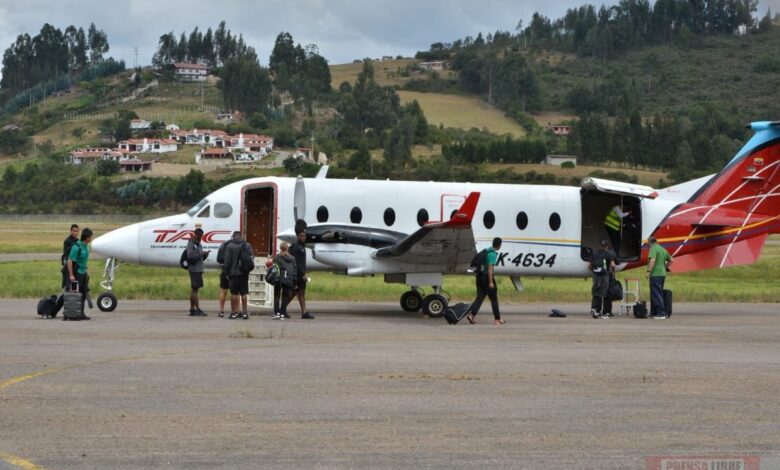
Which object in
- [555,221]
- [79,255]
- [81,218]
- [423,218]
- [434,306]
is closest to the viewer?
[79,255]

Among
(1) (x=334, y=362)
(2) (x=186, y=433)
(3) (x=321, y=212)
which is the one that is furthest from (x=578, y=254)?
(2) (x=186, y=433)

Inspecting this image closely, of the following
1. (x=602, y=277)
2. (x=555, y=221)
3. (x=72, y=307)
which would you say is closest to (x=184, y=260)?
(x=72, y=307)

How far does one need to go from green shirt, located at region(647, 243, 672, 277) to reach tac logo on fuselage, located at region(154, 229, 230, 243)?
1012cm

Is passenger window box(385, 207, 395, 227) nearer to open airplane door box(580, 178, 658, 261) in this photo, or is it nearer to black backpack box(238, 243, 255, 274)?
black backpack box(238, 243, 255, 274)

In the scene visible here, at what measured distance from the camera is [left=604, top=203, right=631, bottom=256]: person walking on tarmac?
89.8 feet

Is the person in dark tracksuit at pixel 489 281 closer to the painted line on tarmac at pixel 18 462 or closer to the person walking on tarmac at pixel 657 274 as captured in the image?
the person walking on tarmac at pixel 657 274

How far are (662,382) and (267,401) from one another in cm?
539

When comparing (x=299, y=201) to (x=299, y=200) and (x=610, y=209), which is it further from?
(x=610, y=209)

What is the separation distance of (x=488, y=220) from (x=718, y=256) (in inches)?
243

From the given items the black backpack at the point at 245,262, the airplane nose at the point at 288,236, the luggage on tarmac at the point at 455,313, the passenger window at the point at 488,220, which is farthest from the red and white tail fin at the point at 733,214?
the black backpack at the point at 245,262

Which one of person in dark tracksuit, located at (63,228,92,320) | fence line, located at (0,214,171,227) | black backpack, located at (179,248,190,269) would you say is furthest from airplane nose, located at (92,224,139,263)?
fence line, located at (0,214,171,227)

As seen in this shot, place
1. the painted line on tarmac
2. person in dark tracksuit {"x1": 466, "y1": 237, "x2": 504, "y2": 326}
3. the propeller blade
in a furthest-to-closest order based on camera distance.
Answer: the propeller blade → person in dark tracksuit {"x1": 466, "y1": 237, "x2": 504, "y2": 326} → the painted line on tarmac

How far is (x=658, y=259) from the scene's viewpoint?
25266 millimetres

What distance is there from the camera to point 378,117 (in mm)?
165250
